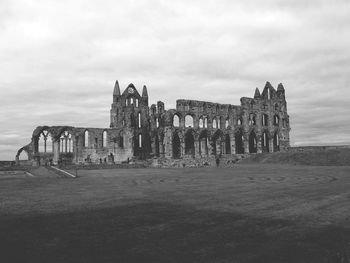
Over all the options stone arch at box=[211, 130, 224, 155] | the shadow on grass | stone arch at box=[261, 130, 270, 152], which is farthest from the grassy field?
stone arch at box=[261, 130, 270, 152]

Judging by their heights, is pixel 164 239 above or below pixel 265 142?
below

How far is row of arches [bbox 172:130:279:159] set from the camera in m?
63.5

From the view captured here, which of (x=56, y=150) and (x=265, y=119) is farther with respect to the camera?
(x=265, y=119)

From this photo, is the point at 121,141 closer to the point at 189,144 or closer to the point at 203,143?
the point at 189,144

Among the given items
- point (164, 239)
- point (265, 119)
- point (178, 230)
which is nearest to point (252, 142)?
point (265, 119)

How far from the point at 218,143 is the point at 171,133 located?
10.3m

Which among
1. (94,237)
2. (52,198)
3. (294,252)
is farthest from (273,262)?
(52,198)

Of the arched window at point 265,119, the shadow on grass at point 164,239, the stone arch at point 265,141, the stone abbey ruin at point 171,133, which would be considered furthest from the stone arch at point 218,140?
the shadow on grass at point 164,239

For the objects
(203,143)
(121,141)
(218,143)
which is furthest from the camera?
(203,143)

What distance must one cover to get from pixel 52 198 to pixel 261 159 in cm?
4281

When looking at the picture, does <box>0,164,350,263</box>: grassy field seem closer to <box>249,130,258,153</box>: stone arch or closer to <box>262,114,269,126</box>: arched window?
<box>249,130,258,153</box>: stone arch

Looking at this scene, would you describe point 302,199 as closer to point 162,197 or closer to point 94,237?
point 162,197

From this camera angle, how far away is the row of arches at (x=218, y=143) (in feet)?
208

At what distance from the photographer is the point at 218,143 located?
6372cm
